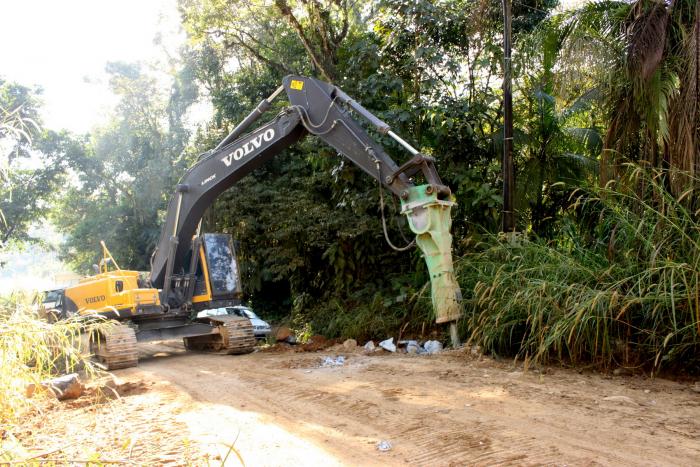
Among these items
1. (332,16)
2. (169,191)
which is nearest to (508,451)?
(332,16)

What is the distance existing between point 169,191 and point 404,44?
1460 centimetres

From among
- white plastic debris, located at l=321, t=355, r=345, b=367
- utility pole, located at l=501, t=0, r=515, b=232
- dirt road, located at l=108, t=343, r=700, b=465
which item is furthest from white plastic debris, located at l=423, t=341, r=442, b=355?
utility pole, located at l=501, t=0, r=515, b=232

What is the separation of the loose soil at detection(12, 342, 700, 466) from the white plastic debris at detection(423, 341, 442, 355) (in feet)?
2.56

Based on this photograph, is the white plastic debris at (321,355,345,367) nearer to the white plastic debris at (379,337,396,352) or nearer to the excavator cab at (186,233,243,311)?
the white plastic debris at (379,337,396,352)

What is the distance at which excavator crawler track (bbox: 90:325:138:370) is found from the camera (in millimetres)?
9172

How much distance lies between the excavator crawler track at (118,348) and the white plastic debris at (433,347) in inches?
183

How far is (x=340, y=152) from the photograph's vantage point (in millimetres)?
9273

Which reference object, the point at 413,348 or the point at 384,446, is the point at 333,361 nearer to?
the point at 413,348

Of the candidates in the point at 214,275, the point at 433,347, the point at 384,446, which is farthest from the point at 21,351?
the point at 214,275

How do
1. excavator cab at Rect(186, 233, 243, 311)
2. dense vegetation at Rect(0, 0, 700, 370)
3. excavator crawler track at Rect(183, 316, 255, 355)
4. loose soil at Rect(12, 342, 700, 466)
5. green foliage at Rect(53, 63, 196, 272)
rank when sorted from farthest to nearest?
green foliage at Rect(53, 63, 196, 272), excavator cab at Rect(186, 233, 243, 311), excavator crawler track at Rect(183, 316, 255, 355), dense vegetation at Rect(0, 0, 700, 370), loose soil at Rect(12, 342, 700, 466)

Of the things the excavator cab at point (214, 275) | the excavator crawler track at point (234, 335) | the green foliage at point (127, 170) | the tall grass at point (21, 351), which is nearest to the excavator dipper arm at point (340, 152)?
the excavator cab at point (214, 275)

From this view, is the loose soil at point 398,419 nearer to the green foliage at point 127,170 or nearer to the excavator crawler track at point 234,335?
the excavator crawler track at point 234,335

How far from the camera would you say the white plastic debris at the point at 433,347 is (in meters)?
8.58

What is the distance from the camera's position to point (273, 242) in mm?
14234
